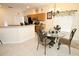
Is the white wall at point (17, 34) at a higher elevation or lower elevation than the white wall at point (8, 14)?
lower

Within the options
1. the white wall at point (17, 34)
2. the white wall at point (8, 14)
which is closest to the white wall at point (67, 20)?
the white wall at point (17, 34)

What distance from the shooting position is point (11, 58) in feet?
7.01

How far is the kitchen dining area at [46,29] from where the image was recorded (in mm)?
2133

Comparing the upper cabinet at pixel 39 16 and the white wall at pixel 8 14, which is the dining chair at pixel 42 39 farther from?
the white wall at pixel 8 14

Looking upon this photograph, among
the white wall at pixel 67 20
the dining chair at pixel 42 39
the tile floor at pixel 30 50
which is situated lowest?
the tile floor at pixel 30 50

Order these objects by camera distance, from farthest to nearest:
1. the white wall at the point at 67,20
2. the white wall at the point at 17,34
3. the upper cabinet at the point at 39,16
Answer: the white wall at the point at 17,34, the upper cabinet at the point at 39,16, the white wall at the point at 67,20

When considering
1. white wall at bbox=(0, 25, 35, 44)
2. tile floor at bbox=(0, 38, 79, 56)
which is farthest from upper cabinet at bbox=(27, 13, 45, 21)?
tile floor at bbox=(0, 38, 79, 56)

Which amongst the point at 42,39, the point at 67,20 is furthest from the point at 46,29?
the point at 67,20

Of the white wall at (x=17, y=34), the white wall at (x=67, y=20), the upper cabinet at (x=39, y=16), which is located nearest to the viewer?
the white wall at (x=67, y=20)

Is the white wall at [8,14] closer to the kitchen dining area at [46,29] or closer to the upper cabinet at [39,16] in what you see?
the kitchen dining area at [46,29]

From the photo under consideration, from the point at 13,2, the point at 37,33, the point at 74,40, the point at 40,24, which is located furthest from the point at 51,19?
the point at 13,2

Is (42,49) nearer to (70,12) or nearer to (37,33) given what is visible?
(37,33)

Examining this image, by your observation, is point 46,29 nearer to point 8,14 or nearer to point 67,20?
point 67,20

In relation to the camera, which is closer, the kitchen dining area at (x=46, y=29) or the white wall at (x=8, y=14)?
the kitchen dining area at (x=46, y=29)
